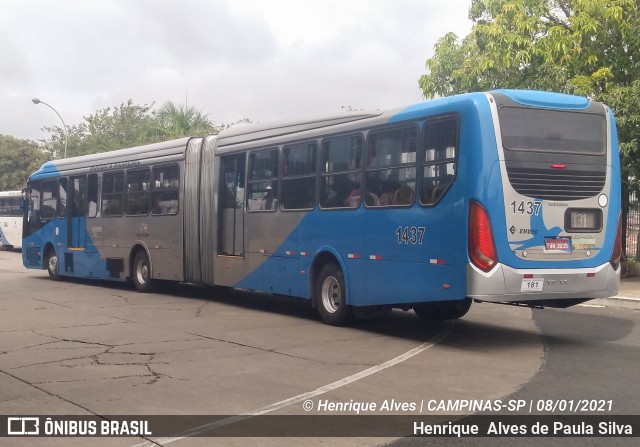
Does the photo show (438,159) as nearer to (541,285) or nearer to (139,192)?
(541,285)

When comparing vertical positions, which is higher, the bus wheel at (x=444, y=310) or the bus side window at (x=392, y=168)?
the bus side window at (x=392, y=168)

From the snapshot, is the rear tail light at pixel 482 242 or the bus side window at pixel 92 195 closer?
the rear tail light at pixel 482 242

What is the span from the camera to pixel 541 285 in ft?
34.9

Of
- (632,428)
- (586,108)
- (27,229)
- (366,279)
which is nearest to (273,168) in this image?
(366,279)

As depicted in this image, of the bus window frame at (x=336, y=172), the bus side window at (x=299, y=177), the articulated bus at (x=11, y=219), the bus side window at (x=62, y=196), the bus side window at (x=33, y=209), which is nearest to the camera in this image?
the bus window frame at (x=336, y=172)

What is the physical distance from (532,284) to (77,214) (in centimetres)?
1428

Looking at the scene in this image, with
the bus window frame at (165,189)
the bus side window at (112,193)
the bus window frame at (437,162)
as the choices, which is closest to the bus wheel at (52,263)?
the bus side window at (112,193)

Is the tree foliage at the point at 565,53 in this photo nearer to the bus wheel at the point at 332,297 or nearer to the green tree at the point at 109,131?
the bus wheel at the point at 332,297

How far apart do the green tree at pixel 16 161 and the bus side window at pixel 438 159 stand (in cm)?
6298

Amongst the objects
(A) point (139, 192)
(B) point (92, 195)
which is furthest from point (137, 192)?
(B) point (92, 195)

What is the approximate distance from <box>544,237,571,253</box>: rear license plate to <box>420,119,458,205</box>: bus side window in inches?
58.5

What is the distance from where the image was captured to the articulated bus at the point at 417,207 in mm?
10477

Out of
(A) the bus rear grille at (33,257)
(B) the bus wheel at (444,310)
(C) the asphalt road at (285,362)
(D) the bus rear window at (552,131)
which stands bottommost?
(C) the asphalt road at (285,362)

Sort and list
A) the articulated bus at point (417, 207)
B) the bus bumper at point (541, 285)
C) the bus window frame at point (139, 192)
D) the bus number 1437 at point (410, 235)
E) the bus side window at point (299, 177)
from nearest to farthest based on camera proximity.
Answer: the bus bumper at point (541, 285) → the articulated bus at point (417, 207) → the bus number 1437 at point (410, 235) → the bus side window at point (299, 177) → the bus window frame at point (139, 192)
